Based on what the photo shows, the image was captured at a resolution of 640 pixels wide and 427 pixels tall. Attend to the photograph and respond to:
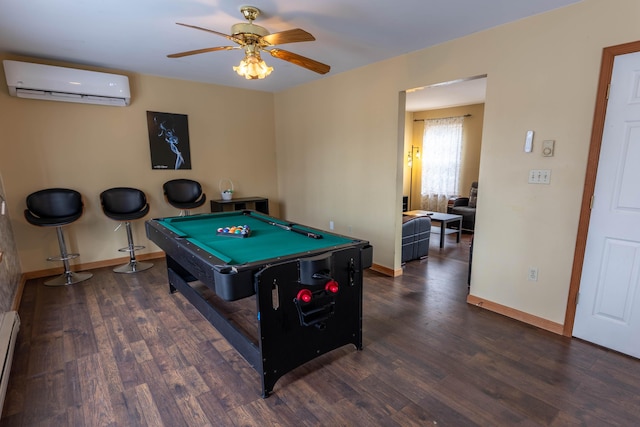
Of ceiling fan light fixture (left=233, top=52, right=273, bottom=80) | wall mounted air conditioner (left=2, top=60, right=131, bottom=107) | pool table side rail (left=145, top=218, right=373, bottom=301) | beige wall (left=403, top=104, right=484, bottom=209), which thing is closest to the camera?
pool table side rail (left=145, top=218, right=373, bottom=301)

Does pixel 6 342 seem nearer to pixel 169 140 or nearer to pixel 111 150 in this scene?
pixel 111 150

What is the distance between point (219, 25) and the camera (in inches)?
99.9

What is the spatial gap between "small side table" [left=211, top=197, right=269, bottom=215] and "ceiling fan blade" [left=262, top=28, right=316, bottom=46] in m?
2.74

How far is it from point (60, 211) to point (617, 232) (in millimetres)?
5171

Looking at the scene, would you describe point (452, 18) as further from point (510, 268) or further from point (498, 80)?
point (510, 268)

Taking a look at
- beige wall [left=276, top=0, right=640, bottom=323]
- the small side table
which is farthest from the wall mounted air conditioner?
beige wall [left=276, top=0, right=640, bottom=323]

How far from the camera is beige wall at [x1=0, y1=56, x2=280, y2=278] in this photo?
3.47m

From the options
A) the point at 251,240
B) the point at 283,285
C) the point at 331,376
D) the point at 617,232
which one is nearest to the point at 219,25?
the point at 251,240

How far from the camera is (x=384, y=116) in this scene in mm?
3506

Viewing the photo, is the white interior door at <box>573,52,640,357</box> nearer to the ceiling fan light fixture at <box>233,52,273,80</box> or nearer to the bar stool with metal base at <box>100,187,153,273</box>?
the ceiling fan light fixture at <box>233,52,273,80</box>

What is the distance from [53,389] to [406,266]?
349 centimetres

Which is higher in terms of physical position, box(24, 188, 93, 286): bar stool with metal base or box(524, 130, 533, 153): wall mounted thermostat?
box(524, 130, 533, 153): wall mounted thermostat

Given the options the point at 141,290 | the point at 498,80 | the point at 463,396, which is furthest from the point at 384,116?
the point at 141,290

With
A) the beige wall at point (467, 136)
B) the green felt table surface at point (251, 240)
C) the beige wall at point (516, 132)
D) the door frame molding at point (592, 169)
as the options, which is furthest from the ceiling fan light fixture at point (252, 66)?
the beige wall at point (467, 136)
